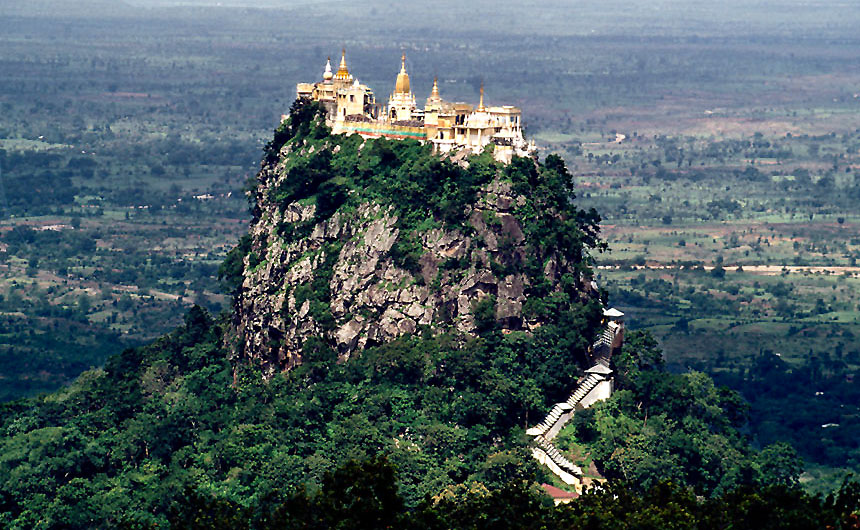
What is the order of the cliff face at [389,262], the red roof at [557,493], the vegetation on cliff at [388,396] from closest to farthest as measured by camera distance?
the red roof at [557,493], the vegetation on cliff at [388,396], the cliff face at [389,262]

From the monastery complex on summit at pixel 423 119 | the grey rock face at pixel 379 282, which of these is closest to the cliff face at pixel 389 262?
the grey rock face at pixel 379 282

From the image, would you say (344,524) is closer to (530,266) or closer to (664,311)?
(530,266)

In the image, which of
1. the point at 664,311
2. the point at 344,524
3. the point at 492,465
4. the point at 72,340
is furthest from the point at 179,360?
the point at 664,311

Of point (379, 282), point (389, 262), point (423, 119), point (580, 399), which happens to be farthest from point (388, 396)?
point (423, 119)

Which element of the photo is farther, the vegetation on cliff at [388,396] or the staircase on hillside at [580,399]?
the vegetation on cliff at [388,396]

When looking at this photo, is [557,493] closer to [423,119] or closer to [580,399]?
[580,399]

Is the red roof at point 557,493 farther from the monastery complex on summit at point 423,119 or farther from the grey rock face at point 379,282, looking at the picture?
the monastery complex on summit at point 423,119

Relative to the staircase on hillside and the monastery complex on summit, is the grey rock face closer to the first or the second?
the monastery complex on summit
